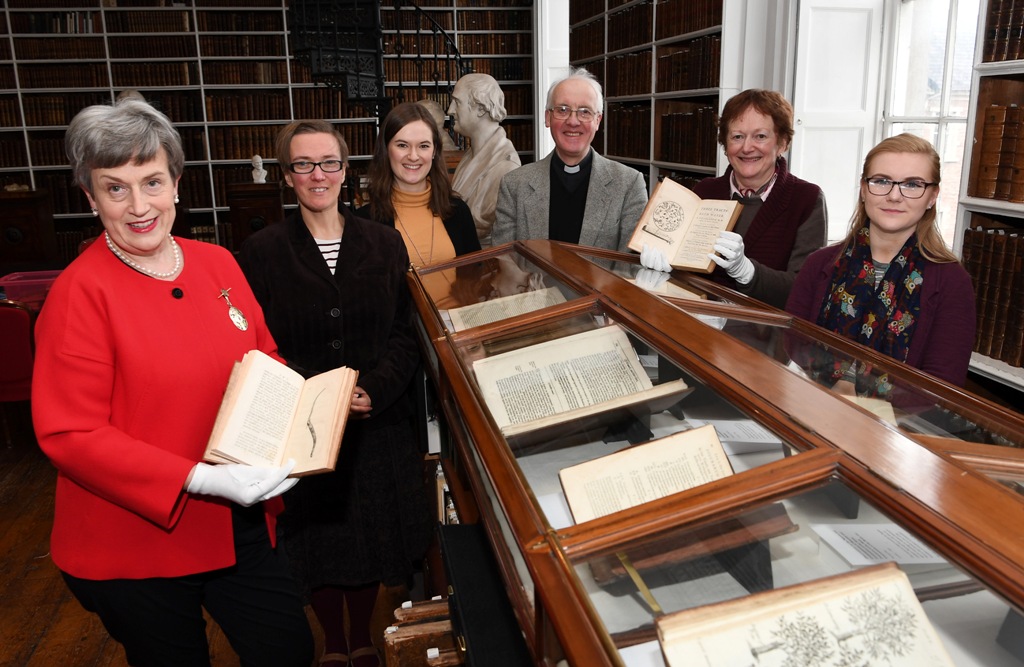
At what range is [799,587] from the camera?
77 centimetres

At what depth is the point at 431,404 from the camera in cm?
268

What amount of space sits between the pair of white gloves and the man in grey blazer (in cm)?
59

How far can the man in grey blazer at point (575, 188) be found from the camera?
2.61 meters

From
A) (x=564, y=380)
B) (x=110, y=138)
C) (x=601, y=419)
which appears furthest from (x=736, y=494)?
(x=110, y=138)

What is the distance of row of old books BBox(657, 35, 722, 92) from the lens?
15.5 feet

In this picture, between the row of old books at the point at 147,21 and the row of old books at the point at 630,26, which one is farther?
the row of old books at the point at 147,21

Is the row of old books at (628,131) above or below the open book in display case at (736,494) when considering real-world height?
above

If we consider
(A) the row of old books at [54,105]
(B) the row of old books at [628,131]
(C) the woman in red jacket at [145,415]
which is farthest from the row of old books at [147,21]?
(C) the woman in red jacket at [145,415]

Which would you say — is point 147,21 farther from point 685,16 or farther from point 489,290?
point 489,290

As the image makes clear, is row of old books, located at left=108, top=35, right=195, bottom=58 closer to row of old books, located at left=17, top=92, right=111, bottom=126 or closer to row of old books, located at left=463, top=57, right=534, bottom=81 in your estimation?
Result: row of old books, located at left=17, top=92, right=111, bottom=126

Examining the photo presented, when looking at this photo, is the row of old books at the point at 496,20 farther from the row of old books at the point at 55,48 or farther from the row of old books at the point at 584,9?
the row of old books at the point at 55,48

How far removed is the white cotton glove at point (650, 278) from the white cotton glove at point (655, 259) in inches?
0.6

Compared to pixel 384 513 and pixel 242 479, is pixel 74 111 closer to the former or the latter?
pixel 384 513

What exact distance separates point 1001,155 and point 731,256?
1.88 metres
